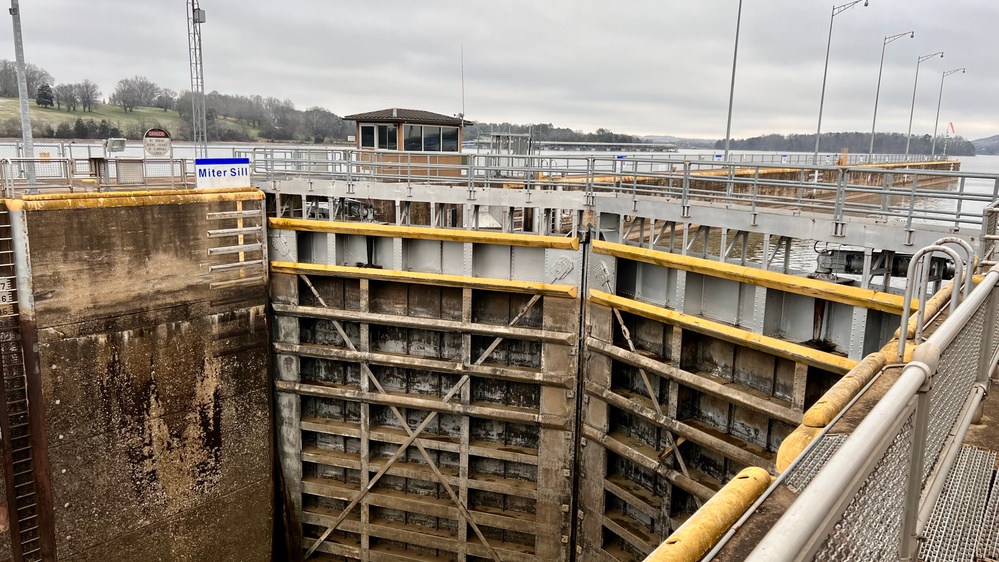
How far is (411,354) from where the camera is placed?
52.4 feet

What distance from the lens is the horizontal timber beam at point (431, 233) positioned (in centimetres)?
1434

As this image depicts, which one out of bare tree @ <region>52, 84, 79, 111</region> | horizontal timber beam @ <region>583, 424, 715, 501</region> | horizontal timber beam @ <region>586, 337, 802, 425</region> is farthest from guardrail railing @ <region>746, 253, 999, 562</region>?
bare tree @ <region>52, 84, 79, 111</region>

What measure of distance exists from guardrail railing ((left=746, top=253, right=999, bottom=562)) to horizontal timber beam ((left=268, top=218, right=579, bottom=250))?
34.5ft

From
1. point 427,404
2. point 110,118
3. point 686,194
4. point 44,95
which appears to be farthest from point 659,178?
point 110,118

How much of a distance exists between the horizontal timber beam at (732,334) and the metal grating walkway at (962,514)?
5777 millimetres

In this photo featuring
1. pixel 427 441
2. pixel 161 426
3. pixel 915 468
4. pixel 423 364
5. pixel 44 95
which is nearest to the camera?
pixel 915 468

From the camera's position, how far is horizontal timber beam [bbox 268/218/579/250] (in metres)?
14.3

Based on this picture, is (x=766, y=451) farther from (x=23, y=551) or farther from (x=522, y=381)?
(x=23, y=551)

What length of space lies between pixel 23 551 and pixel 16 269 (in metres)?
5.13

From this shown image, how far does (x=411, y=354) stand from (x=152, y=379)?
5257 mm

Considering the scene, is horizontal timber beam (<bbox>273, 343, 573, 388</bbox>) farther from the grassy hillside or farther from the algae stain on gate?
the grassy hillside

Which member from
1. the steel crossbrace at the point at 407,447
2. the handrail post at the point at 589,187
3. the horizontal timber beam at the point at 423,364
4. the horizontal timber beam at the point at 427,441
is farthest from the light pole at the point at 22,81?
the handrail post at the point at 589,187

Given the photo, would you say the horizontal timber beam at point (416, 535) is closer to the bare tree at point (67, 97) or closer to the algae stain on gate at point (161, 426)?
the algae stain on gate at point (161, 426)

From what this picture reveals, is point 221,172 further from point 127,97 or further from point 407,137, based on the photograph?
point 127,97
